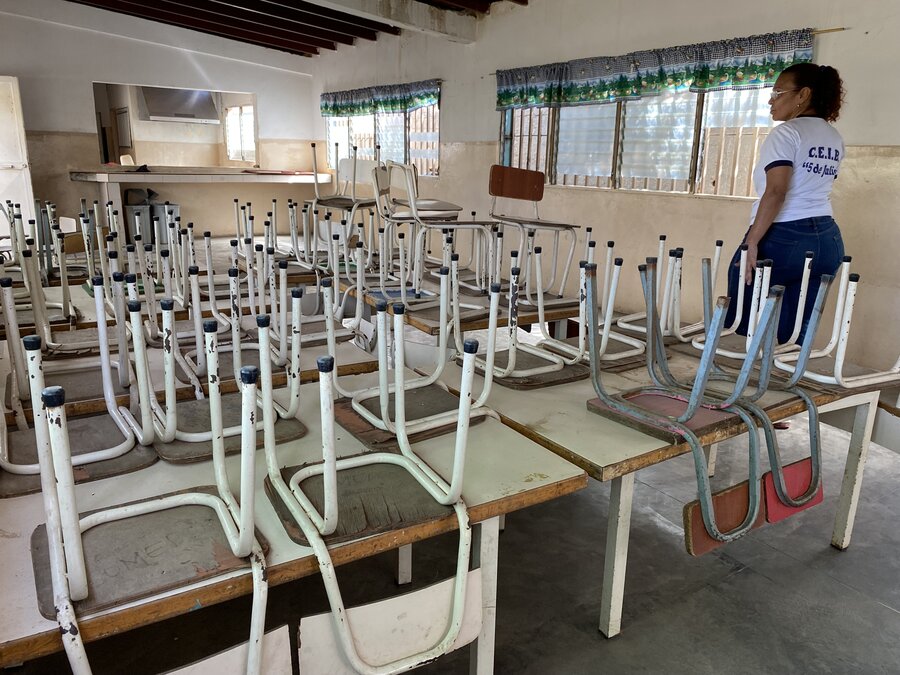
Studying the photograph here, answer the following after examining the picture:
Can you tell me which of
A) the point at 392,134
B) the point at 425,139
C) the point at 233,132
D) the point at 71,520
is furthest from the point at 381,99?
the point at 71,520

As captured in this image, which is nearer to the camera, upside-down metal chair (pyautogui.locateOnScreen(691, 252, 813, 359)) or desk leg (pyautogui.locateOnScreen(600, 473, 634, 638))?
desk leg (pyautogui.locateOnScreen(600, 473, 634, 638))

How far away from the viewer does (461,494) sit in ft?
4.29

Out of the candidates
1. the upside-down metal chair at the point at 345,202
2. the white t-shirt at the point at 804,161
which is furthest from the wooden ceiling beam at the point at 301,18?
the white t-shirt at the point at 804,161

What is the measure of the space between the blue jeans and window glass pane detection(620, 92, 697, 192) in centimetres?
209

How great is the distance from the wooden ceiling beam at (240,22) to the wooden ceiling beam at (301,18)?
114 mm

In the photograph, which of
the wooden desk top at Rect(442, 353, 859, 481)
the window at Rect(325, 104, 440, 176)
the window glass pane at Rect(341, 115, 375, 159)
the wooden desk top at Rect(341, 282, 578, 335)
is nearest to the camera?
the wooden desk top at Rect(442, 353, 859, 481)

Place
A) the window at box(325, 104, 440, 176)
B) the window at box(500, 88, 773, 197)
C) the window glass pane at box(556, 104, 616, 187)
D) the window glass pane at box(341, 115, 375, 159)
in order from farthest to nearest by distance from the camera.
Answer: the window glass pane at box(341, 115, 375, 159), the window at box(325, 104, 440, 176), the window glass pane at box(556, 104, 616, 187), the window at box(500, 88, 773, 197)

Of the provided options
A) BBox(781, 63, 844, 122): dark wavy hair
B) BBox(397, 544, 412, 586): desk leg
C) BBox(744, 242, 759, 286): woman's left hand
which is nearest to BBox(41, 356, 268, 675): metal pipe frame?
BBox(397, 544, 412, 586): desk leg

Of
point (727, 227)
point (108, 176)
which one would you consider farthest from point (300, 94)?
point (727, 227)

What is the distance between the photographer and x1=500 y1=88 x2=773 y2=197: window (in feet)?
13.7

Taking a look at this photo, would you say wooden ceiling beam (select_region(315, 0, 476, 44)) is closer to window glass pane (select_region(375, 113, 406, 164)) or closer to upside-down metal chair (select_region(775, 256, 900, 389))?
window glass pane (select_region(375, 113, 406, 164))

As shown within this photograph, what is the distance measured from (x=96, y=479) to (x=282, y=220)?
886 centimetres

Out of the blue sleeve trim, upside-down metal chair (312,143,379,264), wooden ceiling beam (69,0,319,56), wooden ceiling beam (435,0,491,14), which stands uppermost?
wooden ceiling beam (69,0,319,56)

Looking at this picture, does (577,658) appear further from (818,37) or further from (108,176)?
(108,176)
